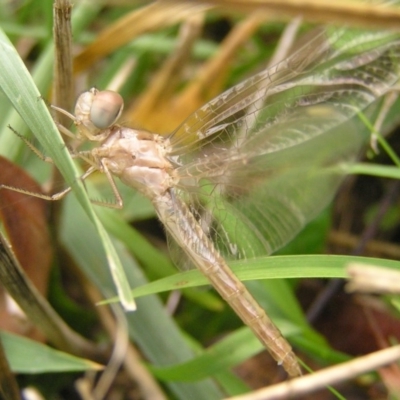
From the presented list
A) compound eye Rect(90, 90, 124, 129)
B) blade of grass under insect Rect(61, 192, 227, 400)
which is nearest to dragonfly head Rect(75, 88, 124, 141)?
compound eye Rect(90, 90, 124, 129)

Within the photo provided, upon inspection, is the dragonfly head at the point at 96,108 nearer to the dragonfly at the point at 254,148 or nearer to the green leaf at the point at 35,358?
the dragonfly at the point at 254,148

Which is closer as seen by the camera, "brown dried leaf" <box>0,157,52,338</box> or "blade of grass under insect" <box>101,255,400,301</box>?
"blade of grass under insect" <box>101,255,400,301</box>

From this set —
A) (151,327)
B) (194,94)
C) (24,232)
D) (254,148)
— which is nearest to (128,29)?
(194,94)

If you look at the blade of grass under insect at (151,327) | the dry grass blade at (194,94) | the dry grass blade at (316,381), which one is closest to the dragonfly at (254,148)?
the blade of grass under insect at (151,327)

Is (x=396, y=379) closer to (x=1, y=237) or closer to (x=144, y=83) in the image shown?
(x=1, y=237)

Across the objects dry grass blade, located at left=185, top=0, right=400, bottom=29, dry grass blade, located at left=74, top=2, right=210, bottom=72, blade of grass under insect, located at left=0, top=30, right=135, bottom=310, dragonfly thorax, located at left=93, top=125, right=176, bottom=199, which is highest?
dry grass blade, located at left=74, top=2, right=210, bottom=72

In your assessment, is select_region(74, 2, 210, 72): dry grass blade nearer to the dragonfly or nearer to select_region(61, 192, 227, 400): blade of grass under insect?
the dragonfly

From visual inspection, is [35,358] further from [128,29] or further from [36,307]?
[128,29]
